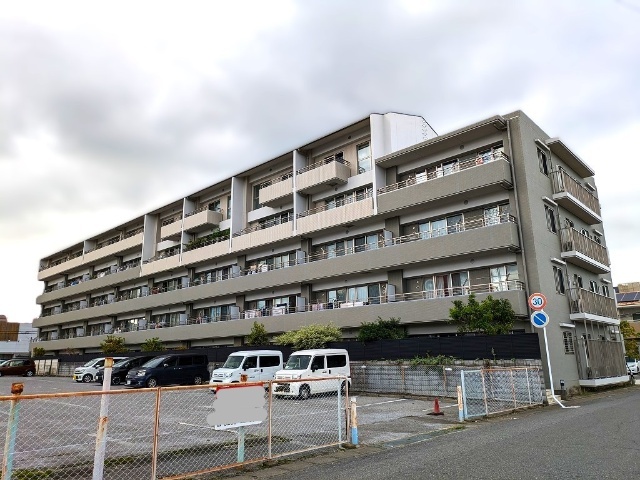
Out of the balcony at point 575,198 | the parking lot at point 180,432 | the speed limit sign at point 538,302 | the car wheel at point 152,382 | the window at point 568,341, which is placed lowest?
the parking lot at point 180,432

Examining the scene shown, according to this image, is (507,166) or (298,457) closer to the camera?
(298,457)

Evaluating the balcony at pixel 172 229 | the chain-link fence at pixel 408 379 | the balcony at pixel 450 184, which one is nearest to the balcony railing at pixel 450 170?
the balcony at pixel 450 184

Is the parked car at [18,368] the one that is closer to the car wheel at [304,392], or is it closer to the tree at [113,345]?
the tree at [113,345]

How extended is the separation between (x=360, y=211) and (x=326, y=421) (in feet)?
64.0

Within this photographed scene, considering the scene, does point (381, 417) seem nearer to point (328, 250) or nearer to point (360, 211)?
→ point (360, 211)

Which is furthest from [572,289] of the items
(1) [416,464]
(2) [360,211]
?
(1) [416,464]

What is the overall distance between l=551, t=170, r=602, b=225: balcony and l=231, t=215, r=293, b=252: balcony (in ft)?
54.3

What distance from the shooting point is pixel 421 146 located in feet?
90.2

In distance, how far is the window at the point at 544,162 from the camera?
1035 inches

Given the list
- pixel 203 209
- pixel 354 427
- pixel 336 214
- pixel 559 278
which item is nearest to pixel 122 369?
pixel 203 209

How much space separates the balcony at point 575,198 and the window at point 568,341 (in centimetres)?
732

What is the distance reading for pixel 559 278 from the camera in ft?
82.0

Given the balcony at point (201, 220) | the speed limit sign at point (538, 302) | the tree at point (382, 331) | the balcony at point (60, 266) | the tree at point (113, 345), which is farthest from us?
the balcony at point (60, 266)

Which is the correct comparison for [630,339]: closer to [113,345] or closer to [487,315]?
[487,315]
